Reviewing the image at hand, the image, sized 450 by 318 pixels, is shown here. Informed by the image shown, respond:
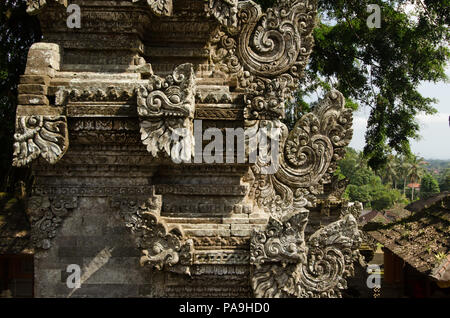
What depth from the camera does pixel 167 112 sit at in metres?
3.77

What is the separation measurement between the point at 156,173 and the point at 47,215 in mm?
1081

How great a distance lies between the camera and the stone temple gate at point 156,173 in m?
3.91

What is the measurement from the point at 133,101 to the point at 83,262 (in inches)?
62.0

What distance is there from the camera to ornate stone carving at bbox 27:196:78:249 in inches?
163

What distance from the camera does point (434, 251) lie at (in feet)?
26.5

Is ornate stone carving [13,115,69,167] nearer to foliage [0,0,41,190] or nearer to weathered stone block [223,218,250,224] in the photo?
weathered stone block [223,218,250,224]

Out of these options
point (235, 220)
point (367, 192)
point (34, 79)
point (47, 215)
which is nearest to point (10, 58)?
point (34, 79)

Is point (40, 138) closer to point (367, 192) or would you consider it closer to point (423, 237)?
point (423, 237)

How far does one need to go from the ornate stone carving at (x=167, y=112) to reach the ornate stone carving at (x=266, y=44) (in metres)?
1.14

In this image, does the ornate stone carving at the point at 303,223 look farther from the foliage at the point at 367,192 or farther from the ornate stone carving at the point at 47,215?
the foliage at the point at 367,192

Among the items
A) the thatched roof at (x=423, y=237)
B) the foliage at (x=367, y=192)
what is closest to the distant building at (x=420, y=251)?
the thatched roof at (x=423, y=237)

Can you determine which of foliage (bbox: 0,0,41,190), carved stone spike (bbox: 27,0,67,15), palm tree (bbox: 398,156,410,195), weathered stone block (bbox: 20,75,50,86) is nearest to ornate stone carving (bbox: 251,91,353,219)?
weathered stone block (bbox: 20,75,50,86)

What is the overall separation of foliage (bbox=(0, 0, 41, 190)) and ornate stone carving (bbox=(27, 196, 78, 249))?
22.3ft

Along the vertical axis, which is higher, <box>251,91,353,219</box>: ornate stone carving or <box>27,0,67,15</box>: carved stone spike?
<box>27,0,67,15</box>: carved stone spike
